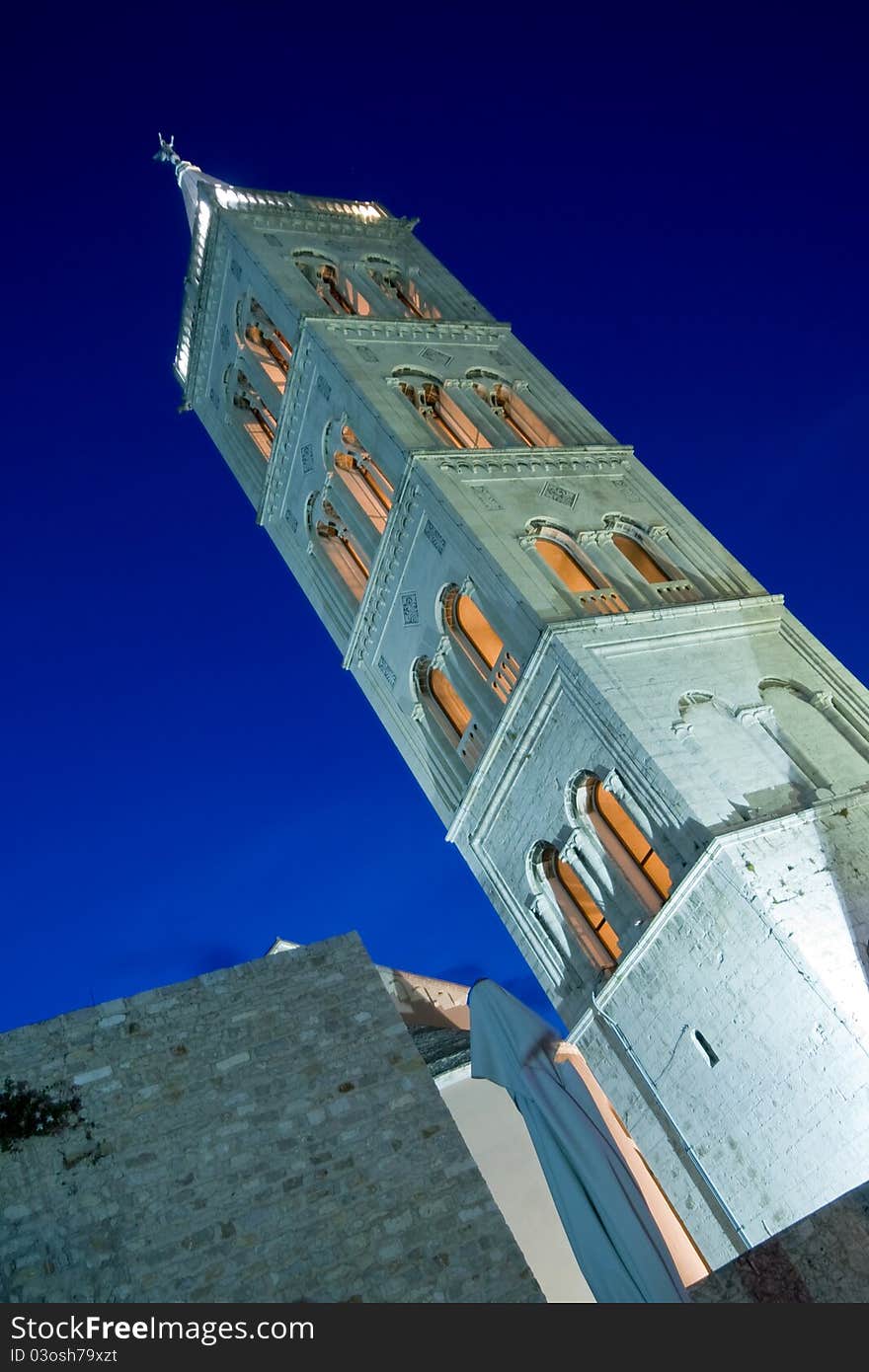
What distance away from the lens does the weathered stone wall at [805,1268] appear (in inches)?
290

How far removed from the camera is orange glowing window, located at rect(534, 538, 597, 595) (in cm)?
1998

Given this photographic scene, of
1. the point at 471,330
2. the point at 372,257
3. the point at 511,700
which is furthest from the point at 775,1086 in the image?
the point at 372,257

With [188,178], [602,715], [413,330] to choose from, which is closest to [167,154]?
[188,178]

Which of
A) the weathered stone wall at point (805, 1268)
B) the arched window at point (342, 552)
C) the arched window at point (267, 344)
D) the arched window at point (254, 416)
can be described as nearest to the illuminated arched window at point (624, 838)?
the weathered stone wall at point (805, 1268)

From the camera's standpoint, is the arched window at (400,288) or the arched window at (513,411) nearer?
the arched window at (513,411)

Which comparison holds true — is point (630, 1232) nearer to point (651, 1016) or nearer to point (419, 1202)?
point (419, 1202)

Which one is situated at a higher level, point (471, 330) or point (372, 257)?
point (372, 257)

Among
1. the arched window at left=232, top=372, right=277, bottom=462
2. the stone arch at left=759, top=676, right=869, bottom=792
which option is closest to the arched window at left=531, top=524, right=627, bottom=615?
the stone arch at left=759, top=676, right=869, bottom=792

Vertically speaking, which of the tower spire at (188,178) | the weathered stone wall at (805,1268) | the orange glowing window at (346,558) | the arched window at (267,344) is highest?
the tower spire at (188,178)

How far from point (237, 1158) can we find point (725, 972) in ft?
27.2

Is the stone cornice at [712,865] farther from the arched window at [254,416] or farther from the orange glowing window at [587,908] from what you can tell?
the arched window at [254,416]

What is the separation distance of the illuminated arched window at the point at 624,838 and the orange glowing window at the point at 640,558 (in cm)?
587

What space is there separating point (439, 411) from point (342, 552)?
15.2 feet

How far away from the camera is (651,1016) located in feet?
50.9
